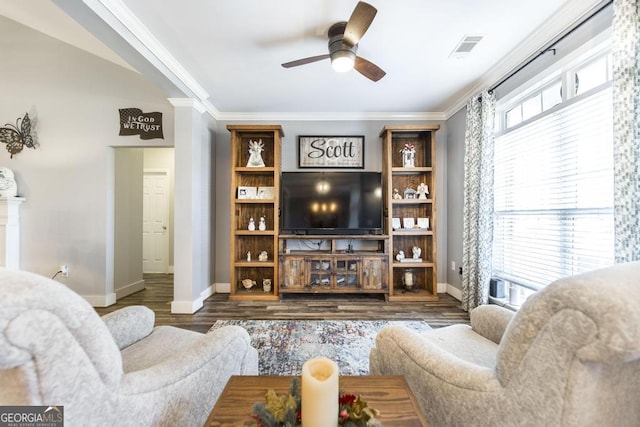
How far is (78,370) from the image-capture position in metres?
0.64

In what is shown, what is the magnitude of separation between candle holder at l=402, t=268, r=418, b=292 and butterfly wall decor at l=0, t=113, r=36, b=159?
16.9 feet

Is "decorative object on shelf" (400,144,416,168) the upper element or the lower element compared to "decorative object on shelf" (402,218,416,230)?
upper

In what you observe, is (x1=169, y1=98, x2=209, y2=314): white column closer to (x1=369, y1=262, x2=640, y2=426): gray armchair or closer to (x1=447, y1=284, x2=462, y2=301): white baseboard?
(x1=369, y1=262, x2=640, y2=426): gray armchair

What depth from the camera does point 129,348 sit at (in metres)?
1.32

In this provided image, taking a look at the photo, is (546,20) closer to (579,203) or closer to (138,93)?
(579,203)

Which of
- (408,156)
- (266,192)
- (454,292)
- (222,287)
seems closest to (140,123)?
(266,192)

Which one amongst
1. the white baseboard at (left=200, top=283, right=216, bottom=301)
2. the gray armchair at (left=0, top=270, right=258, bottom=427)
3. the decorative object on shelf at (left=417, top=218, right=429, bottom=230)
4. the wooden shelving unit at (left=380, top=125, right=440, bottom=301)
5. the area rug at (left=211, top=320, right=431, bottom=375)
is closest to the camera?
the gray armchair at (left=0, top=270, right=258, bottom=427)

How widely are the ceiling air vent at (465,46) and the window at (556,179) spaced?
695mm

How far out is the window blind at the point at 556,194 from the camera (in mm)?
1772

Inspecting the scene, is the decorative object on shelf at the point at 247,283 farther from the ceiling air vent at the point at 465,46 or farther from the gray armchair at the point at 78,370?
the ceiling air vent at the point at 465,46

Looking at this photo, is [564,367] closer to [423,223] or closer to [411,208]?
[423,223]

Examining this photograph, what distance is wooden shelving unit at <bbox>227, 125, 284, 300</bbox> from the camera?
3477 millimetres

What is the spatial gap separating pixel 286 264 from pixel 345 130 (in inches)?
83.2

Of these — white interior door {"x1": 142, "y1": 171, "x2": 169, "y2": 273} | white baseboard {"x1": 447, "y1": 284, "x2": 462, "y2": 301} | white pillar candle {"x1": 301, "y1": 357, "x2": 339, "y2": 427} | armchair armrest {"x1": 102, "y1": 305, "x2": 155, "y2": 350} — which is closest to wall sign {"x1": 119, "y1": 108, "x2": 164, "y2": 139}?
white interior door {"x1": 142, "y1": 171, "x2": 169, "y2": 273}
